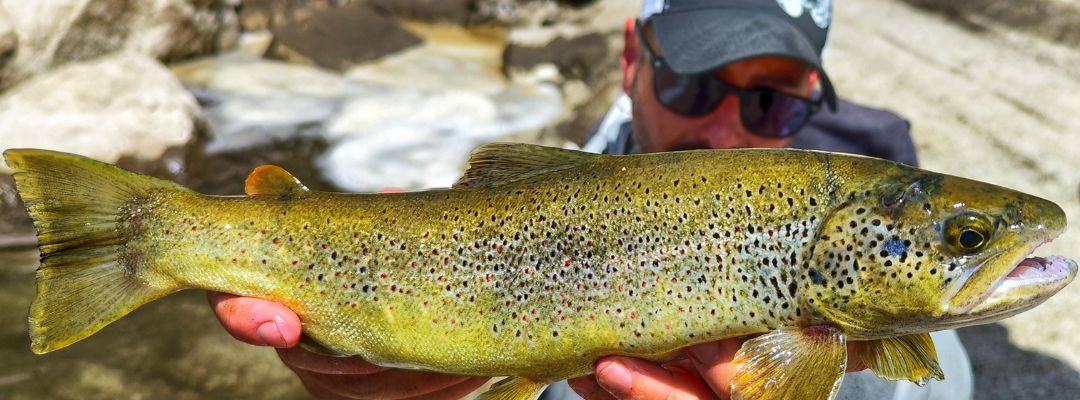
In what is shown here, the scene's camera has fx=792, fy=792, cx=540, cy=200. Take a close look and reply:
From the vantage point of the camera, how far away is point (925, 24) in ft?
25.5

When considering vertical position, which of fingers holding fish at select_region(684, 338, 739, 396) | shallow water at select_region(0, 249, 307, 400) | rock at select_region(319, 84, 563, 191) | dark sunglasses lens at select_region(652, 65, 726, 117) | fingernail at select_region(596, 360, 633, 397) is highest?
dark sunglasses lens at select_region(652, 65, 726, 117)

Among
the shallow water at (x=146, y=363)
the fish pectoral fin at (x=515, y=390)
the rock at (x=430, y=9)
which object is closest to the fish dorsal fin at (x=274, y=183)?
the fish pectoral fin at (x=515, y=390)

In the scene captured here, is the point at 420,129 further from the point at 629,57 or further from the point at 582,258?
the point at 582,258

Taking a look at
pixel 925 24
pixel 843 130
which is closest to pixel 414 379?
pixel 843 130

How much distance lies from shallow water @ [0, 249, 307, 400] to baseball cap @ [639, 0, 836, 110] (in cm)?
284

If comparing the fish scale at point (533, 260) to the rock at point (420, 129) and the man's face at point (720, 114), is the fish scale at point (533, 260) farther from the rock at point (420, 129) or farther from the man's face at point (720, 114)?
the rock at point (420, 129)

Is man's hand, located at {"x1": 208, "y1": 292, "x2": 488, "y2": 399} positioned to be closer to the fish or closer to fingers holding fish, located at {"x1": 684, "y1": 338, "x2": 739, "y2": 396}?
the fish

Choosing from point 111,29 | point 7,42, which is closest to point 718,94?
point 7,42

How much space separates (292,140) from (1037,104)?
641 cm

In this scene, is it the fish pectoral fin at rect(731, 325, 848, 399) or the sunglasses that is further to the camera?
the sunglasses

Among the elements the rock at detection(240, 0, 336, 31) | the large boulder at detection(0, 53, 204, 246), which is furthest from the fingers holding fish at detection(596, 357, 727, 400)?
the rock at detection(240, 0, 336, 31)

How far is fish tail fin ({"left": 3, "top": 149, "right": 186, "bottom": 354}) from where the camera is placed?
2.29 m

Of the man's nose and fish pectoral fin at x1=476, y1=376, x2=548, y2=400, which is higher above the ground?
the man's nose

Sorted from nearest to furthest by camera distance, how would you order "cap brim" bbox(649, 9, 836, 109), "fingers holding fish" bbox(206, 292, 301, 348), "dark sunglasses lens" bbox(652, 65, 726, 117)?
"fingers holding fish" bbox(206, 292, 301, 348) < "cap brim" bbox(649, 9, 836, 109) < "dark sunglasses lens" bbox(652, 65, 726, 117)
